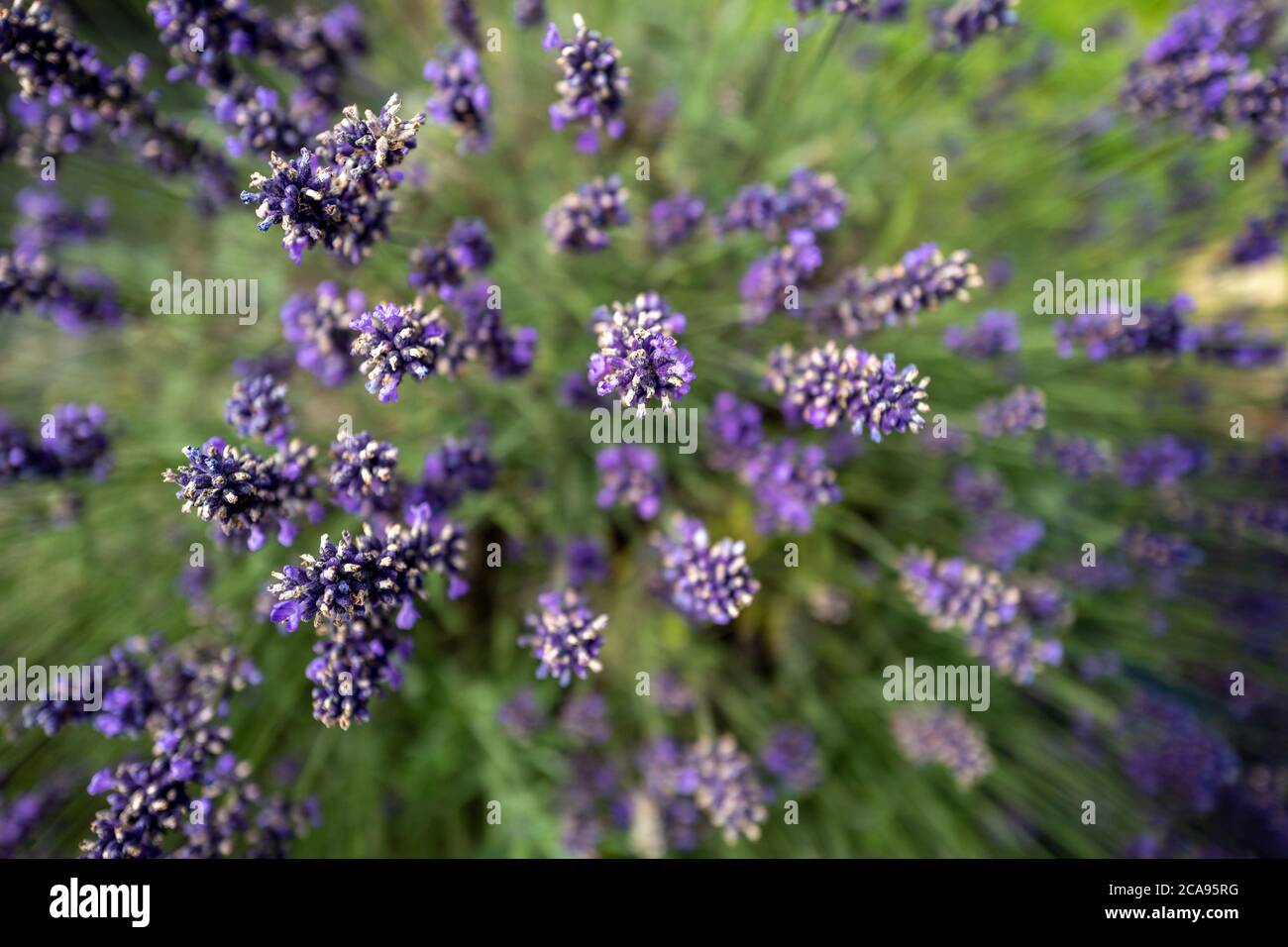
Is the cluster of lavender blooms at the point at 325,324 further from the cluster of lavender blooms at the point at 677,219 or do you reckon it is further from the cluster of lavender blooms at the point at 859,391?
the cluster of lavender blooms at the point at 859,391

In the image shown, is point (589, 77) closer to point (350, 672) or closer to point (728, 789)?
point (350, 672)

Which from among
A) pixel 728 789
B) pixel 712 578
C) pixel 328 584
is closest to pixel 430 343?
pixel 328 584

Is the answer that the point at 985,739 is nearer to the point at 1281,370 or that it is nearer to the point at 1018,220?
the point at 1281,370

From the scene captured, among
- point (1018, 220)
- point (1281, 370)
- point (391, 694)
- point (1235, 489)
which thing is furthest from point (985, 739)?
point (391, 694)

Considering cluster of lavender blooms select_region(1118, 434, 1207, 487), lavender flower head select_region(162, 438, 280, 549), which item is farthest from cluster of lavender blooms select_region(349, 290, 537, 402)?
cluster of lavender blooms select_region(1118, 434, 1207, 487)
